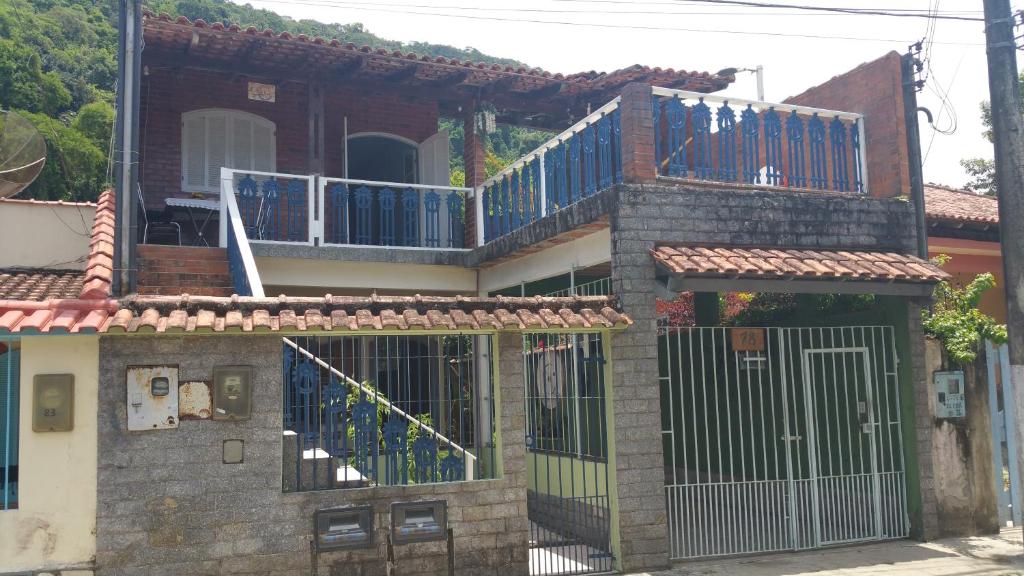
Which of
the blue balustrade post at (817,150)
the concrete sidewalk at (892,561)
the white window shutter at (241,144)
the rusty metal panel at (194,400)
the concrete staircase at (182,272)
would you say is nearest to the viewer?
the rusty metal panel at (194,400)

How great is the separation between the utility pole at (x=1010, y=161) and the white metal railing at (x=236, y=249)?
6950mm

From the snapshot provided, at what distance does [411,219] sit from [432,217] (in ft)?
1.31

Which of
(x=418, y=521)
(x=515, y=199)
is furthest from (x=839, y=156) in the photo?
(x=418, y=521)

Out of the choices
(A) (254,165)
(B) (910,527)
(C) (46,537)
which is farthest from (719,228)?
(A) (254,165)

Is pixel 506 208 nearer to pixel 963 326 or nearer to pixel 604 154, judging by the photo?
pixel 604 154

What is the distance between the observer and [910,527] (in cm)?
859

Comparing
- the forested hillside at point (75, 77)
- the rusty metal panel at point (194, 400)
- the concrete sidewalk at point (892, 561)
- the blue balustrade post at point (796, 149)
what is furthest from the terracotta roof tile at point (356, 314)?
the forested hillside at point (75, 77)

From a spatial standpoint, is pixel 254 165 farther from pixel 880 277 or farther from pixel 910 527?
pixel 910 527

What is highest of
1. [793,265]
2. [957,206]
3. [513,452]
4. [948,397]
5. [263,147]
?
[263,147]

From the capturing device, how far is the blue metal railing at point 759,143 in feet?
27.7

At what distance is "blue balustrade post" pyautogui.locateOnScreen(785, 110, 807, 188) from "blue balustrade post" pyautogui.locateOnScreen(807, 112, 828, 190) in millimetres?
136

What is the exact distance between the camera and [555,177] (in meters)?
9.48

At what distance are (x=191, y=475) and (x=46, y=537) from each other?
1050 millimetres

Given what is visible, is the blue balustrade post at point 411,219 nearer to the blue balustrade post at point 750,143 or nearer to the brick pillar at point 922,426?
the blue balustrade post at point 750,143
